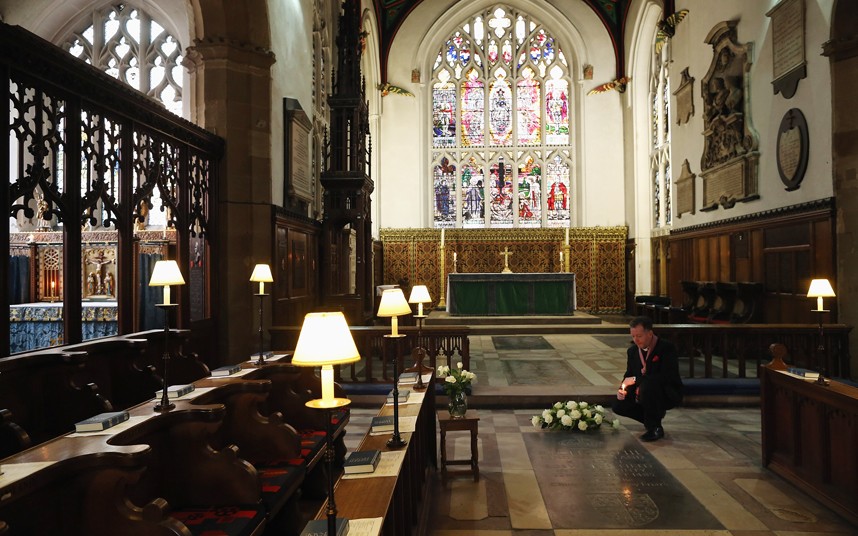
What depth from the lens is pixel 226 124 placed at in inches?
313

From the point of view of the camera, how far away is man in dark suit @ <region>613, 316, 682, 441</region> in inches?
211

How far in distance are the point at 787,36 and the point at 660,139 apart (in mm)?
6824

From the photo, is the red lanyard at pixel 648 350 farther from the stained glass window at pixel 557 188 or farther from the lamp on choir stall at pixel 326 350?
the stained glass window at pixel 557 188

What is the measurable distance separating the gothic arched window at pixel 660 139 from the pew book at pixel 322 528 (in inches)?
588

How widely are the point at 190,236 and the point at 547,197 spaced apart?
42.5 ft

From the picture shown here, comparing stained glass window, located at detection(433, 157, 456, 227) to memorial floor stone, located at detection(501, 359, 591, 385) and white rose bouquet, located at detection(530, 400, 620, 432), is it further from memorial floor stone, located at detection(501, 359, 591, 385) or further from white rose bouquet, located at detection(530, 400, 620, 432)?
white rose bouquet, located at detection(530, 400, 620, 432)

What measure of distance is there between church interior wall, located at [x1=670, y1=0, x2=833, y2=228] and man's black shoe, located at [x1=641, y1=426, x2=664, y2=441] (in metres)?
5.10

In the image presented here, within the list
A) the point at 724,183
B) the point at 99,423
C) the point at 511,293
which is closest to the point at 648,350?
the point at 99,423

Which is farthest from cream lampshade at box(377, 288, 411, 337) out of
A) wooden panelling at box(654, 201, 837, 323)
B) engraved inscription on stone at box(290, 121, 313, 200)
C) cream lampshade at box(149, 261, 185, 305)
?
wooden panelling at box(654, 201, 837, 323)

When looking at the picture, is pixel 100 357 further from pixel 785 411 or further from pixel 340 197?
pixel 340 197

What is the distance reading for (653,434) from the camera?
533 centimetres

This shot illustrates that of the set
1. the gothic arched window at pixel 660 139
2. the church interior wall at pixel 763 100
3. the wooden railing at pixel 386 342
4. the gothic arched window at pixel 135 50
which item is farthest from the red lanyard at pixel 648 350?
the gothic arched window at pixel 135 50

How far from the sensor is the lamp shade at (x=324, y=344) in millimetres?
2039

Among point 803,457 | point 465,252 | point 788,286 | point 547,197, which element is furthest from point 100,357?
point 547,197
